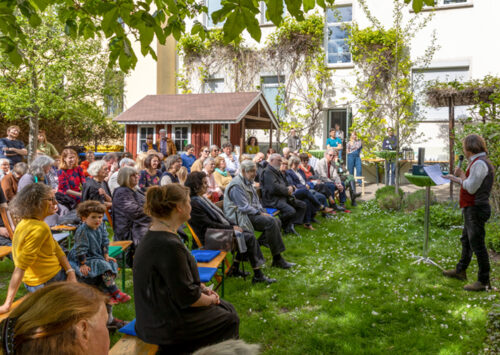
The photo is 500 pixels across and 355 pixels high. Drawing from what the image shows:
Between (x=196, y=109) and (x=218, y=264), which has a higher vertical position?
(x=196, y=109)

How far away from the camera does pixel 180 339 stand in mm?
2830

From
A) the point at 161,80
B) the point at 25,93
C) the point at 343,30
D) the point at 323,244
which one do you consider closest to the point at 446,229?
the point at 323,244

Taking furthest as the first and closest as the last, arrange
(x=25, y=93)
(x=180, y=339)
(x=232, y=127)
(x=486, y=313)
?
(x=232, y=127), (x=25, y=93), (x=486, y=313), (x=180, y=339)

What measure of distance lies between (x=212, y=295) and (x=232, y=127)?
1518 centimetres

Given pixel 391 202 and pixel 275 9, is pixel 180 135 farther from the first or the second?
pixel 275 9

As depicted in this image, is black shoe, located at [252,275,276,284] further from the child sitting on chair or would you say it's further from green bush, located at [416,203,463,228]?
green bush, located at [416,203,463,228]

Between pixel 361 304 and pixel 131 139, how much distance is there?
14370 mm

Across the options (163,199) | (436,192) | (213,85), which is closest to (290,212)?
(163,199)

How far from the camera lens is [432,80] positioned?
52.9 ft

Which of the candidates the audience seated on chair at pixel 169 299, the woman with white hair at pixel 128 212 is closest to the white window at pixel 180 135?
the woman with white hair at pixel 128 212

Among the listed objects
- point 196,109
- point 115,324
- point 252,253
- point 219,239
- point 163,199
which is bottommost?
point 115,324

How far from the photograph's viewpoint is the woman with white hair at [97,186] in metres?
6.23

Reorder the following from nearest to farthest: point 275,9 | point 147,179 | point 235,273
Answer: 1. point 275,9
2. point 235,273
3. point 147,179

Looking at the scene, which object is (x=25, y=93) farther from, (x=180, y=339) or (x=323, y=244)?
(x=180, y=339)
